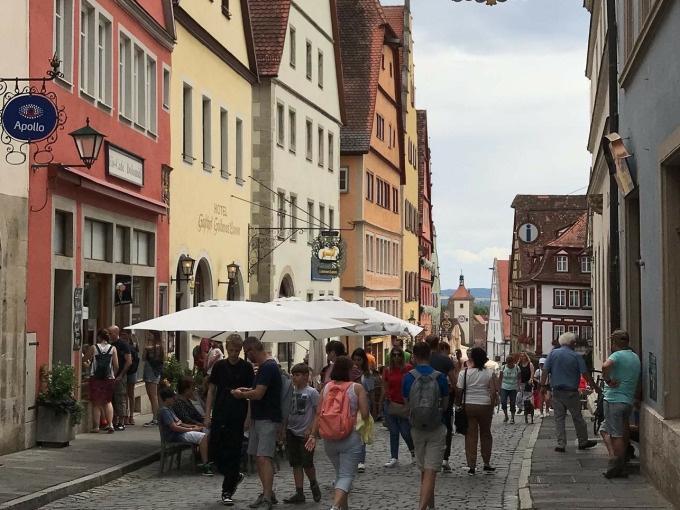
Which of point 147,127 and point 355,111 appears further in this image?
point 355,111

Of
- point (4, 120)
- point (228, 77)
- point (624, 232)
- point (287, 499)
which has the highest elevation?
point (228, 77)

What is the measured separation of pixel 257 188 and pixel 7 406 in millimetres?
19198

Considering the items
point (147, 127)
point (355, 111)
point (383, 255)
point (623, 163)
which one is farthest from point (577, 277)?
point (623, 163)

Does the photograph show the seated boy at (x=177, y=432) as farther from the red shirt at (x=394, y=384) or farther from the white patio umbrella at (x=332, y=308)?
the white patio umbrella at (x=332, y=308)

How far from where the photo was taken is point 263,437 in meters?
13.1

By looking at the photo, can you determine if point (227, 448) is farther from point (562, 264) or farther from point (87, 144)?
point (562, 264)

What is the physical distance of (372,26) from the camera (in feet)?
177

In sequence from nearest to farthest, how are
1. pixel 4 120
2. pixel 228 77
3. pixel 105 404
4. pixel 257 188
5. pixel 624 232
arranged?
1. pixel 4 120
2. pixel 624 232
3. pixel 105 404
4. pixel 228 77
5. pixel 257 188

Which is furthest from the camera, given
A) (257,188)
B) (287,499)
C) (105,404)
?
(257,188)

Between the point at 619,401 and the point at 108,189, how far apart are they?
34.0 ft

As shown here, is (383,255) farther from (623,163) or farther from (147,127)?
(623,163)

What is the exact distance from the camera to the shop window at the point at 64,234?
67.1ft

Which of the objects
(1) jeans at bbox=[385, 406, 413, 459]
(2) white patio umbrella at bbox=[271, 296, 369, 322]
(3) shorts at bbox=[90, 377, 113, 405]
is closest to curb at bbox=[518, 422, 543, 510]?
(1) jeans at bbox=[385, 406, 413, 459]

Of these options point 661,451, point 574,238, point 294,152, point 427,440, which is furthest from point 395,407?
point 574,238
